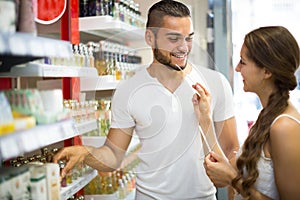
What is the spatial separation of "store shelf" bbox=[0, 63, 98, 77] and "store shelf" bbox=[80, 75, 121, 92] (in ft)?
0.12

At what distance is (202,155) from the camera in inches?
82.6

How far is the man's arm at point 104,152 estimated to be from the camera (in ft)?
6.98

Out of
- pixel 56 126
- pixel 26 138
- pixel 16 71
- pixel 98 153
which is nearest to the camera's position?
pixel 26 138

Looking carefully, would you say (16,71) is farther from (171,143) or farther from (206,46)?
(206,46)

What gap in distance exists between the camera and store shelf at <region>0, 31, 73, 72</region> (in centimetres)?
111

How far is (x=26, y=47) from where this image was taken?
1211mm

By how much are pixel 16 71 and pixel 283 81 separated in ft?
3.72

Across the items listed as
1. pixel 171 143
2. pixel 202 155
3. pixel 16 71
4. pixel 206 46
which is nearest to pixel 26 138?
pixel 16 71

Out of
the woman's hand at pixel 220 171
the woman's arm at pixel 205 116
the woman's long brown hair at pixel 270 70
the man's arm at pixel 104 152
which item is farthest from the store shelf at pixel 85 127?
the woman's long brown hair at pixel 270 70

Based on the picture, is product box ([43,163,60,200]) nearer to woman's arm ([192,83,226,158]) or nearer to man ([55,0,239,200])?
man ([55,0,239,200])

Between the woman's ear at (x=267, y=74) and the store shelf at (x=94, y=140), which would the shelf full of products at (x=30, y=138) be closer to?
the store shelf at (x=94, y=140)

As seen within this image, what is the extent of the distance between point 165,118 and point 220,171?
0.37m

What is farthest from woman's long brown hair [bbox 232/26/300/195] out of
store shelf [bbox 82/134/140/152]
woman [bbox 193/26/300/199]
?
store shelf [bbox 82/134/140/152]

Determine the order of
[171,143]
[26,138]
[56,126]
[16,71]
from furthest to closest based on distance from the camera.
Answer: [171,143], [16,71], [56,126], [26,138]
